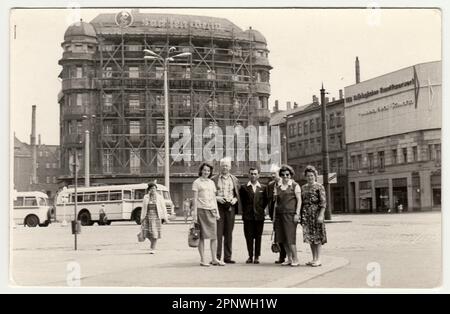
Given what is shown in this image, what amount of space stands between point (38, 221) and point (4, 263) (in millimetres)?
20207

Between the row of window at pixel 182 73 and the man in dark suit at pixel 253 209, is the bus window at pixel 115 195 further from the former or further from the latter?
the man in dark suit at pixel 253 209

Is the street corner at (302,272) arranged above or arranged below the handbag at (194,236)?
below

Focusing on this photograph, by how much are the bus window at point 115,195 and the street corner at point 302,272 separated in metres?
21.5

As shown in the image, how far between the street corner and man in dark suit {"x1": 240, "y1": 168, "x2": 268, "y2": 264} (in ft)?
2.99

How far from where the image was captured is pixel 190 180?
1276 inches

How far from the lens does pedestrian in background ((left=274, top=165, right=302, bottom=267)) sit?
36.7ft

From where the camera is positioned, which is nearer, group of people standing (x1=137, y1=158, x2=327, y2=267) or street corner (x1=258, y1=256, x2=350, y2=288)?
street corner (x1=258, y1=256, x2=350, y2=288)

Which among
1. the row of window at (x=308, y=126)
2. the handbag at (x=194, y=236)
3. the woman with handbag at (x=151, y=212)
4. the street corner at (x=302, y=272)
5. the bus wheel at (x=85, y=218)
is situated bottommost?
the street corner at (x=302, y=272)

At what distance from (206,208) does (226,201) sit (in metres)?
0.44

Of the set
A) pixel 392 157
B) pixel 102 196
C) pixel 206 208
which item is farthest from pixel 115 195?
pixel 206 208

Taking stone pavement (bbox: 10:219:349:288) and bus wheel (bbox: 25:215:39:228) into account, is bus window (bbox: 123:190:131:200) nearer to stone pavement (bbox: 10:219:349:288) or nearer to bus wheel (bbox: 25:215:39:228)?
bus wheel (bbox: 25:215:39:228)

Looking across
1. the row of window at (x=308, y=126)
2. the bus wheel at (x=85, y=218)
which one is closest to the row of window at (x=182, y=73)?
the row of window at (x=308, y=126)

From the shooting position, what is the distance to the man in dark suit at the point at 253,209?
11828 millimetres

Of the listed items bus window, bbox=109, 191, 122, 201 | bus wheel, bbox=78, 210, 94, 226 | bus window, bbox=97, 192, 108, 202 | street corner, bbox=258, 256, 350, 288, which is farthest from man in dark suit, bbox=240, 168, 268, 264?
bus wheel, bbox=78, 210, 94, 226
